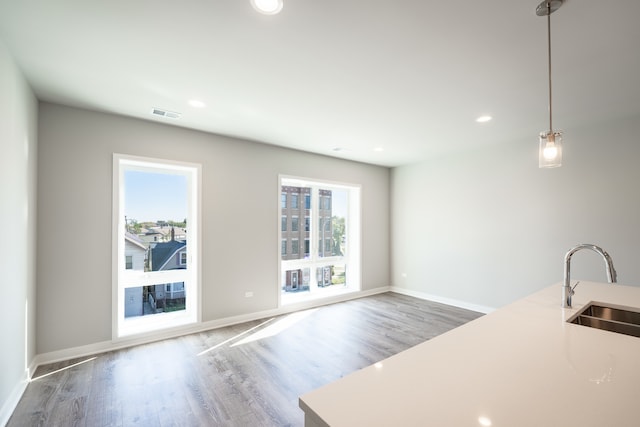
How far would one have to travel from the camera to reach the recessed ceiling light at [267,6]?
1642 millimetres

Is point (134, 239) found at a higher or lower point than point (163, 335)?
higher

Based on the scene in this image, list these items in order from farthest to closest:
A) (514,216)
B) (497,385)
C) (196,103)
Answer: (514,216), (196,103), (497,385)

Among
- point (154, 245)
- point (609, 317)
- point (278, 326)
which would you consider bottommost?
point (278, 326)

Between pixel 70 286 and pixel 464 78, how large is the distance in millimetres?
4455

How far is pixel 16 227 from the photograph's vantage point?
2.36 metres

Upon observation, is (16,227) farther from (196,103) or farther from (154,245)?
(196,103)

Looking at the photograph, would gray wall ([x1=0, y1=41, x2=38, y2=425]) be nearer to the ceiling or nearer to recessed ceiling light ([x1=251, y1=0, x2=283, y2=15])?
the ceiling

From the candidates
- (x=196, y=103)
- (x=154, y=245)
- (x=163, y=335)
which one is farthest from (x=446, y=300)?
(x=196, y=103)

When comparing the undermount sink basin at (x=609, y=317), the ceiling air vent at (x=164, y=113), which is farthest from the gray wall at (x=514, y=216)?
the ceiling air vent at (x=164, y=113)

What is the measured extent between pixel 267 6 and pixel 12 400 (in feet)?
11.3

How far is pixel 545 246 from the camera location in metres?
4.07

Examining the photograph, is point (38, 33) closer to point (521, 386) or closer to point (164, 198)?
point (164, 198)

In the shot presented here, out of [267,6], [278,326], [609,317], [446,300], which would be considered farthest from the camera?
[446,300]

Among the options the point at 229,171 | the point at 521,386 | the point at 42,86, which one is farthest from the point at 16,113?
the point at 521,386
